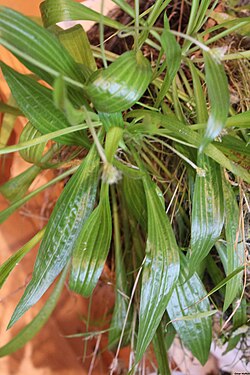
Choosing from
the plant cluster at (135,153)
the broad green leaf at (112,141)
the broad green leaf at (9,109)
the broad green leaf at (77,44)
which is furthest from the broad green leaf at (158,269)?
the broad green leaf at (9,109)

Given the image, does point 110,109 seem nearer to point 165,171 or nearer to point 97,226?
point 97,226

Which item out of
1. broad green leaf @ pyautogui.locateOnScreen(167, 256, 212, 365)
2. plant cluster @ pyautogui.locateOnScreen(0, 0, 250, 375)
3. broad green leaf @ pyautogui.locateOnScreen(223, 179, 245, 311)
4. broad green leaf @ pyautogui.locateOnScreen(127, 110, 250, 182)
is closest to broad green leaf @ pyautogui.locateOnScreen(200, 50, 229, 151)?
plant cluster @ pyautogui.locateOnScreen(0, 0, 250, 375)

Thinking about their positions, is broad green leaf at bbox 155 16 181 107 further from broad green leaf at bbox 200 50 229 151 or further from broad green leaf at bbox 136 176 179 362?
broad green leaf at bbox 136 176 179 362

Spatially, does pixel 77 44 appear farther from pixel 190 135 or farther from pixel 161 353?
pixel 161 353

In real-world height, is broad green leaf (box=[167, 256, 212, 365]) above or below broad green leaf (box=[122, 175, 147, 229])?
below

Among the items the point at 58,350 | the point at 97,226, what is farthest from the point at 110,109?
the point at 58,350

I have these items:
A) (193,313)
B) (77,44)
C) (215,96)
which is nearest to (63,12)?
(77,44)

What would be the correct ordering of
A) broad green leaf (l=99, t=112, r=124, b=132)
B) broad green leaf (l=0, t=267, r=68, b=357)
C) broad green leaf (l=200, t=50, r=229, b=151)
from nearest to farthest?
1. broad green leaf (l=200, t=50, r=229, b=151)
2. broad green leaf (l=99, t=112, r=124, b=132)
3. broad green leaf (l=0, t=267, r=68, b=357)

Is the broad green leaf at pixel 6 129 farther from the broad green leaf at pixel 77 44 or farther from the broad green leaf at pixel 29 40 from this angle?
the broad green leaf at pixel 29 40
